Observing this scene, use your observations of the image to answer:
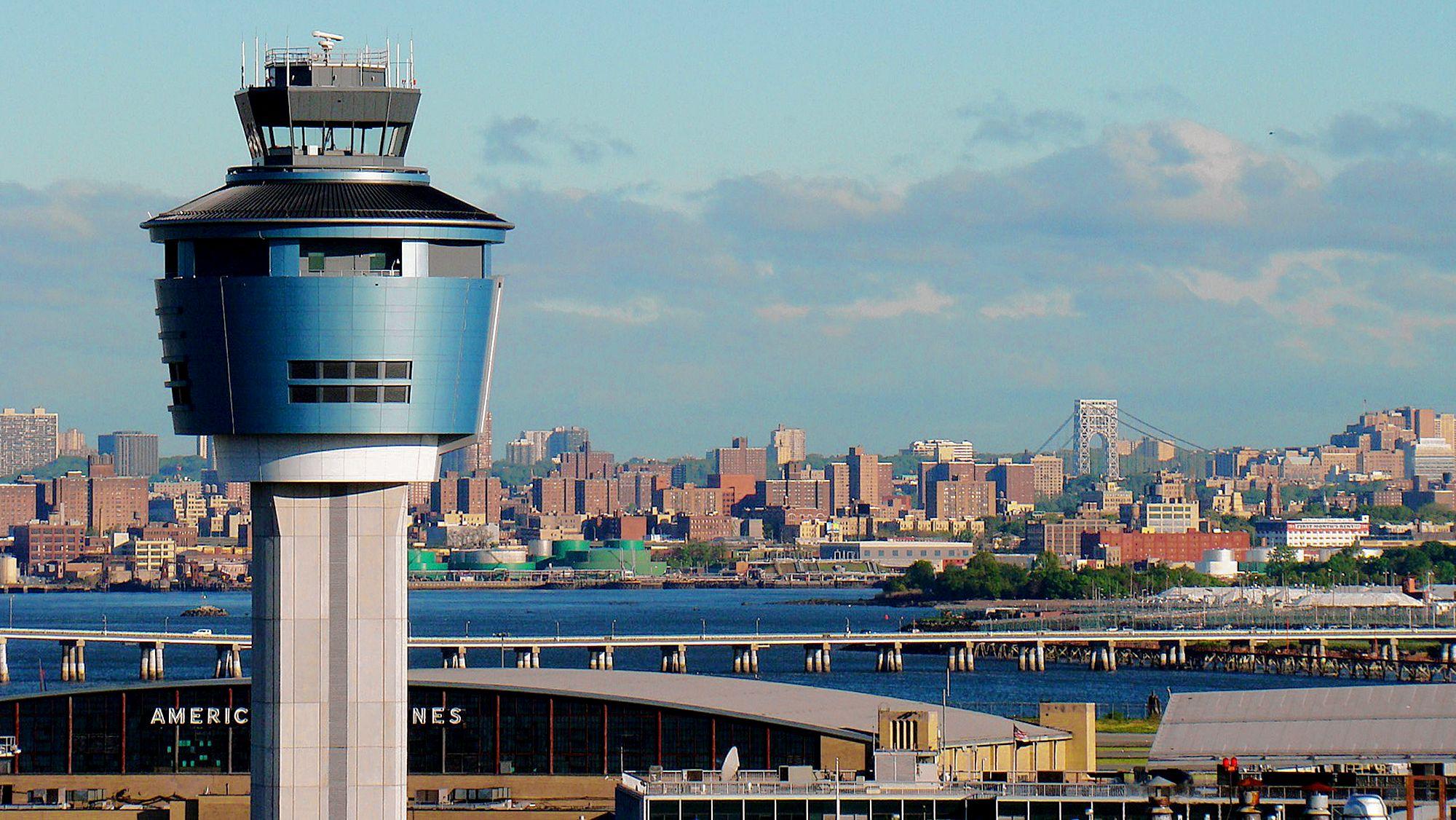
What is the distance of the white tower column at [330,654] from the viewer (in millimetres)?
56781

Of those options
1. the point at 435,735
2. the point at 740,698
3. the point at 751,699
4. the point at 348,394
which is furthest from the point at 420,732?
the point at 348,394

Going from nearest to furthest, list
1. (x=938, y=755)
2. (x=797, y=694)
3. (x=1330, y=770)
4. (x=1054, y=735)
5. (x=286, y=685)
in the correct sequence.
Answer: (x=1330, y=770)
(x=286, y=685)
(x=938, y=755)
(x=1054, y=735)
(x=797, y=694)

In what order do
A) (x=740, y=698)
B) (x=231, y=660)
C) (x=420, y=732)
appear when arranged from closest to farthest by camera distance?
1. (x=420, y=732)
2. (x=740, y=698)
3. (x=231, y=660)

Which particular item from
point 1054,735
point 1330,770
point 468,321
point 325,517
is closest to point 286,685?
point 325,517

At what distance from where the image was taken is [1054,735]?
75.4 meters

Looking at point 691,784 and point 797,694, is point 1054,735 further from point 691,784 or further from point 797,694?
point 691,784

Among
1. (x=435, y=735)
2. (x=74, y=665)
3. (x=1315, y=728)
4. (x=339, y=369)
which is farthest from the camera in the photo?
(x=74, y=665)

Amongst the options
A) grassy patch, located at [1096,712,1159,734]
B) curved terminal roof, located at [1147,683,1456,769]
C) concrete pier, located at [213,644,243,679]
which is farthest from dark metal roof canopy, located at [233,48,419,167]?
concrete pier, located at [213,644,243,679]

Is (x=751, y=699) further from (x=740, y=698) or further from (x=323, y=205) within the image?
(x=323, y=205)

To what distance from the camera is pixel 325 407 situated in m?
57.6

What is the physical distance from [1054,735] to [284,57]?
28281mm

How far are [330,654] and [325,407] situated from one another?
483 centimetres

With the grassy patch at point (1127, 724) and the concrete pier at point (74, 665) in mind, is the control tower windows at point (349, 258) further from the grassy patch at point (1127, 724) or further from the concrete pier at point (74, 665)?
the concrete pier at point (74, 665)

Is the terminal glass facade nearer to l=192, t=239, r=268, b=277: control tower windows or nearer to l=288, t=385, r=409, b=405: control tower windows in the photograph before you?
l=288, t=385, r=409, b=405: control tower windows
